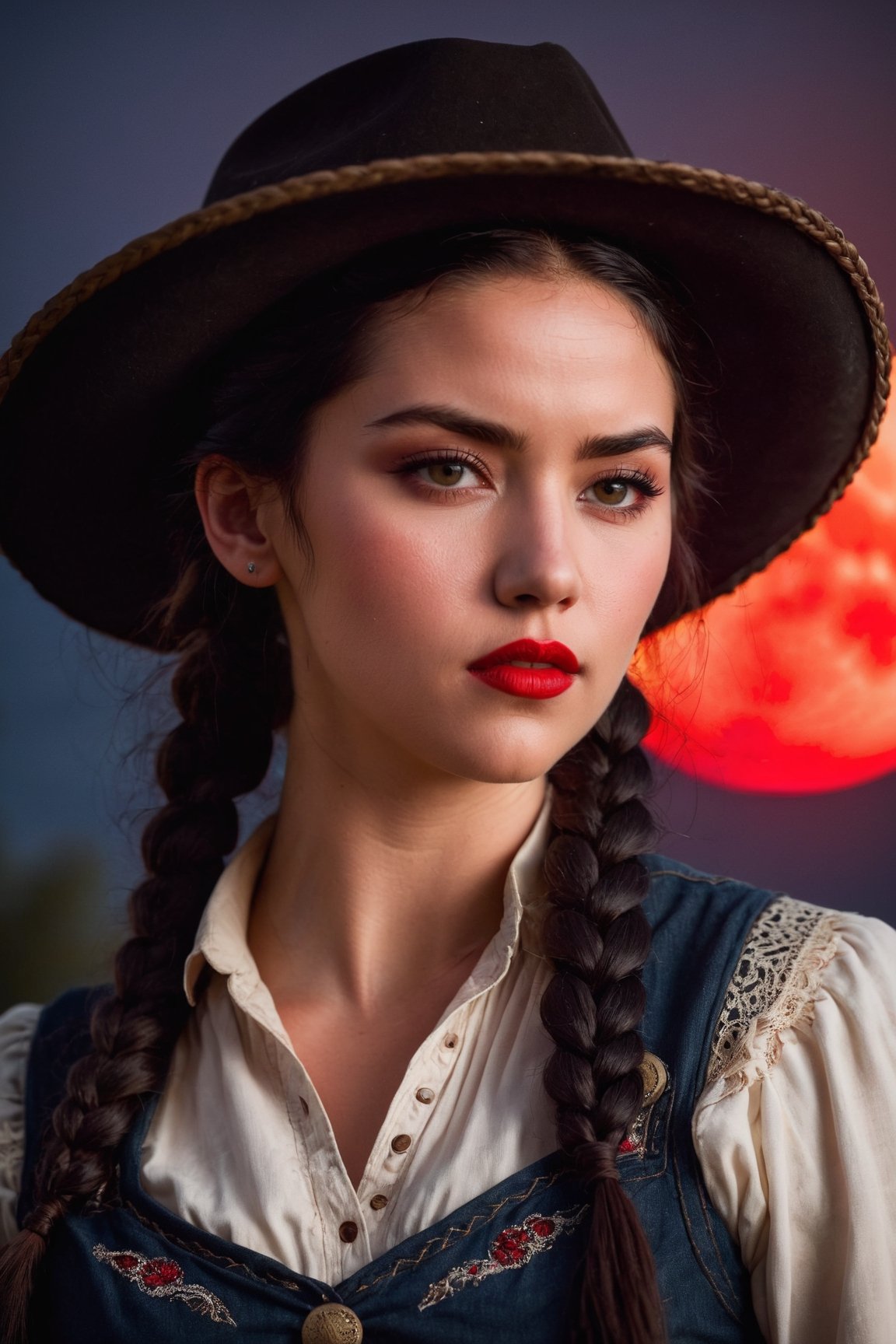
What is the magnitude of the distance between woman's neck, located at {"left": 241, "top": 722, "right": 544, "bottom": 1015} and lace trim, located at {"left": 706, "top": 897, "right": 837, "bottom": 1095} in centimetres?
29

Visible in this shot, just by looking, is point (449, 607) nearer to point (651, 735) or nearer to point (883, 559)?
point (651, 735)

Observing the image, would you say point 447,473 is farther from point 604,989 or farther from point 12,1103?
point 12,1103

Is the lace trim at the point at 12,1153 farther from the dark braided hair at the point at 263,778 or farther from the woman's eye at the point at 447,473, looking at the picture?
the woman's eye at the point at 447,473

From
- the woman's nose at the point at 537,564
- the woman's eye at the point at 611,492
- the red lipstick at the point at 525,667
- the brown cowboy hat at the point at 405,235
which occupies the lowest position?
the red lipstick at the point at 525,667


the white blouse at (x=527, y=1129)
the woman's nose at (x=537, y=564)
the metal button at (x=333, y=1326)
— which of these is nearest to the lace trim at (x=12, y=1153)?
the white blouse at (x=527, y=1129)

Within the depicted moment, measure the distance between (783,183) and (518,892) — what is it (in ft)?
4.25

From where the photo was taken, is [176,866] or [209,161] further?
[209,161]

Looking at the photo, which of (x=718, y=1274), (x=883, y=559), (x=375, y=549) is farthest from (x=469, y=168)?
(x=883, y=559)

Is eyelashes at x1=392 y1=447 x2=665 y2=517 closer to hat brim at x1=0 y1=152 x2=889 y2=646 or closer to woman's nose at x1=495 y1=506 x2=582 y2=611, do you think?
woman's nose at x1=495 y1=506 x2=582 y2=611

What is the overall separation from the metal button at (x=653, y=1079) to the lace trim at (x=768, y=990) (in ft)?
0.14

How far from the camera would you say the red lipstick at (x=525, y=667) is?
3.81ft

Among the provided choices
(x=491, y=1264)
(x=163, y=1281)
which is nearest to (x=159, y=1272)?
(x=163, y=1281)

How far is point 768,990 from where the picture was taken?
3.91ft

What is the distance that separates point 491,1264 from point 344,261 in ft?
3.08
